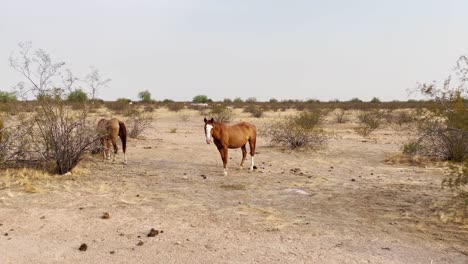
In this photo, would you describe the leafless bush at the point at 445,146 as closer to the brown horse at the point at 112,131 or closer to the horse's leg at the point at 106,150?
the brown horse at the point at 112,131

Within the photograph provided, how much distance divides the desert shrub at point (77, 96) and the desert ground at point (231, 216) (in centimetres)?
169

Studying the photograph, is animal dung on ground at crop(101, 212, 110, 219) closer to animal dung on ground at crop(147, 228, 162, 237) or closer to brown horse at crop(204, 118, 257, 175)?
animal dung on ground at crop(147, 228, 162, 237)

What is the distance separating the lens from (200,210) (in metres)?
6.66

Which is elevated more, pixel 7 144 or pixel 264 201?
pixel 7 144

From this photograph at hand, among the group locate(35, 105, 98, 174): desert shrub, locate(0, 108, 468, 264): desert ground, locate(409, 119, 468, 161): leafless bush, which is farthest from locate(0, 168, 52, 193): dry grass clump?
locate(409, 119, 468, 161): leafless bush

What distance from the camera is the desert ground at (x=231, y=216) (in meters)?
4.86

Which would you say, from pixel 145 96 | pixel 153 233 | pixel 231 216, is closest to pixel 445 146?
pixel 231 216

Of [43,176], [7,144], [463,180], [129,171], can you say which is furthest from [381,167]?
[7,144]

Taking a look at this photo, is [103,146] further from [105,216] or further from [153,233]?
[153,233]

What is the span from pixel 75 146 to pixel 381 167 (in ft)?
26.5

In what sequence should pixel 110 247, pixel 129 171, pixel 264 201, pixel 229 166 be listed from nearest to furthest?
1. pixel 110 247
2. pixel 264 201
3. pixel 129 171
4. pixel 229 166

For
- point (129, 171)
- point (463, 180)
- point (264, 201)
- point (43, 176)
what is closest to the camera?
point (463, 180)

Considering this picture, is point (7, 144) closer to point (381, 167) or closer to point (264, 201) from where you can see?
point (264, 201)

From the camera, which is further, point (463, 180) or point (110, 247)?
point (463, 180)
